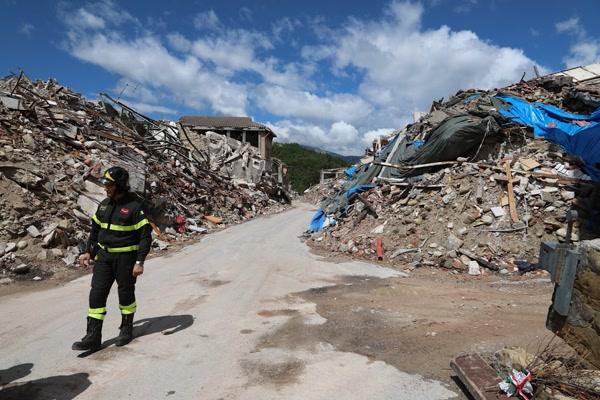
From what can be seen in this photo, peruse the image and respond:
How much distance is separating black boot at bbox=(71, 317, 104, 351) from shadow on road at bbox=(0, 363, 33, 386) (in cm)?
41

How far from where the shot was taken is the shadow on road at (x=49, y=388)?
122 inches

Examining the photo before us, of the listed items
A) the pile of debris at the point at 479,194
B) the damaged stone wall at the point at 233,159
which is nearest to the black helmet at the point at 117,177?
the pile of debris at the point at 479,194

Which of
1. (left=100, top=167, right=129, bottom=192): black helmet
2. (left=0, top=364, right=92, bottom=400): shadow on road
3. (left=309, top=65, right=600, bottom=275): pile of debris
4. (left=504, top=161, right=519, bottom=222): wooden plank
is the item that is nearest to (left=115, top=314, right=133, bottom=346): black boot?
(left=0, top=364, right=92, bottom=400): shadow on road

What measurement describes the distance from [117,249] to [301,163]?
2445 inches

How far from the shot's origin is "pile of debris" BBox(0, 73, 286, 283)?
8.23 meters

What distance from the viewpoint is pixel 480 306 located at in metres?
5.68

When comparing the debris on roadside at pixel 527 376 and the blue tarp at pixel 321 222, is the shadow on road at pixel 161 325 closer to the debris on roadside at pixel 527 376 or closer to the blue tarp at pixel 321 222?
the debris on roadside at pixel 527 376

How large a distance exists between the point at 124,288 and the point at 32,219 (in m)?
5.78

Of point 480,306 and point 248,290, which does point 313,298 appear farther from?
point 480,306

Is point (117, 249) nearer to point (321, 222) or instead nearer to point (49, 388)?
point (49, 388)

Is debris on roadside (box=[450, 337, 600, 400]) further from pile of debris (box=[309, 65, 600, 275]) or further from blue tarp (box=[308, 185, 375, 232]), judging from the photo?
blue tarp (box=[308, 185, 375, 232])

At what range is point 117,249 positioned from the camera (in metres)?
4.04

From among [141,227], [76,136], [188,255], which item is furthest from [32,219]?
[141,227]

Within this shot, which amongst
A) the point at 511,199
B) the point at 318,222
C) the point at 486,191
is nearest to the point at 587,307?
the point at 511,199
